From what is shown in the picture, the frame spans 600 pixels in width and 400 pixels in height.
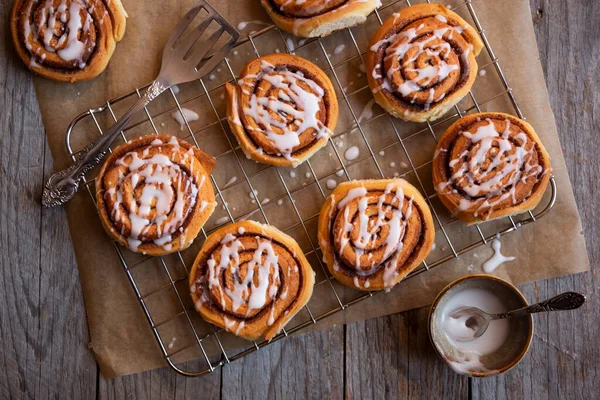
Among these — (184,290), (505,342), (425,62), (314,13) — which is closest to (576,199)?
(505,342)

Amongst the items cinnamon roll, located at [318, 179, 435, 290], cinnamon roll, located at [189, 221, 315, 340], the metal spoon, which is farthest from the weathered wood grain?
the metal spoon

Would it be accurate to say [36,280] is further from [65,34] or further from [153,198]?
[65,34]

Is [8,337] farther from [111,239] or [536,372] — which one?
[536,372]

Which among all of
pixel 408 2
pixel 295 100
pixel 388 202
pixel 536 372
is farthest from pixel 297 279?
pixel 408 2

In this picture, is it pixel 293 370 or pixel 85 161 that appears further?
pixel 293 370

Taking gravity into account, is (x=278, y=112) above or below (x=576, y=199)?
above

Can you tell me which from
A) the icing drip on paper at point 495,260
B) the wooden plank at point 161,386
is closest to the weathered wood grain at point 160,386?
the wooden plank at point 161,386

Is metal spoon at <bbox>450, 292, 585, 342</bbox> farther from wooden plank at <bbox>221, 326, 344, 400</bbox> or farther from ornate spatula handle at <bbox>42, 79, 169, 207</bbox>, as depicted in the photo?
ornate spatula handle at <bbox>42, 79, 169, 207</bbox>
